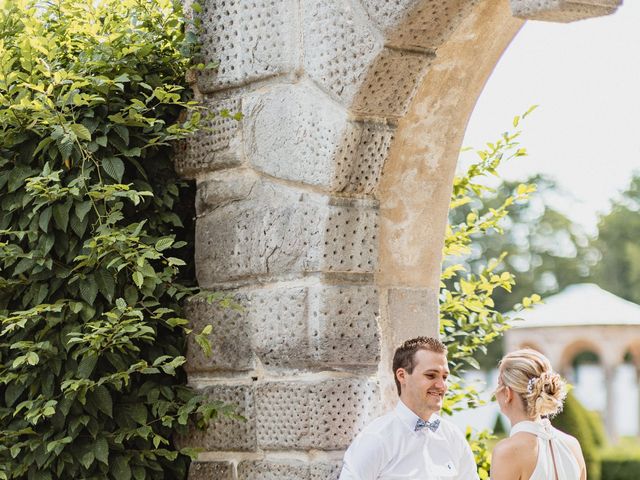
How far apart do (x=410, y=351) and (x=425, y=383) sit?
113 millimetres

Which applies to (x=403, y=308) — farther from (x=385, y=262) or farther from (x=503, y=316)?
(x=503, y=316)

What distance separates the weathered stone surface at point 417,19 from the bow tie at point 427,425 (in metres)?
1.21

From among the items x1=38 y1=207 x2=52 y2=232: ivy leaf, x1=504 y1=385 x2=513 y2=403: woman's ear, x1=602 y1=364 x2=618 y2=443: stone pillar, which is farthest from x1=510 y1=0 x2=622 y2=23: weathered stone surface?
x1=602 y1=364 x2=618 y2=443: stone pillar

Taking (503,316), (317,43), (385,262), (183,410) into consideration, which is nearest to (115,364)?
(183,410)

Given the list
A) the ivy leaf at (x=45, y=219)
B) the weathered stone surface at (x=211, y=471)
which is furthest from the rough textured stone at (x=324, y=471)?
the ivy leaf at (x=45, y=219)

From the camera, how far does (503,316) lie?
4.85m

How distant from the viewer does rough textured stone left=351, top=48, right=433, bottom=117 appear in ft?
11.8

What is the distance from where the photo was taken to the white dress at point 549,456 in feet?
11.6

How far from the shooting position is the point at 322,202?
3721 mm

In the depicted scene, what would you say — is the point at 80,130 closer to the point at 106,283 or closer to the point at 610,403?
the point at 106,283

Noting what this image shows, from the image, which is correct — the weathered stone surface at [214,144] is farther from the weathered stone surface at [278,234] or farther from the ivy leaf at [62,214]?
the ivy leaf at [62,214]

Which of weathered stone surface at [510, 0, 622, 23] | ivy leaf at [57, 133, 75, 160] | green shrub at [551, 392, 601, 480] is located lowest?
green shrub at [551, 392, 601, 480]

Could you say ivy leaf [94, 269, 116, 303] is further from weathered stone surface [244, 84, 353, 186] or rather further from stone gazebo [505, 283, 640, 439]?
stone gazebo [505, 283, 640, 439]

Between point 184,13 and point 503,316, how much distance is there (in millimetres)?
1897
